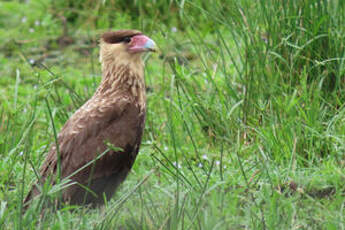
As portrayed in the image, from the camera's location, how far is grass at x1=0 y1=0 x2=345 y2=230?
2836 mm

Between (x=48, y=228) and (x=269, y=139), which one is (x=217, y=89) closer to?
(x=269, y=139)

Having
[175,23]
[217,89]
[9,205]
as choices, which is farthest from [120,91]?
[175,23]

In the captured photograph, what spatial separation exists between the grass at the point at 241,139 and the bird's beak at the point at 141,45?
214 mm

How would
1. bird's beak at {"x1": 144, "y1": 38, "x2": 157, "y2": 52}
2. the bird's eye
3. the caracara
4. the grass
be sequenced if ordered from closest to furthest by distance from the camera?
1. the grass
2. the caracara
3. bird's beak at {"x1": 144, "y1": 38, "x2": 157, "y2": 52}
4. the bird's eye

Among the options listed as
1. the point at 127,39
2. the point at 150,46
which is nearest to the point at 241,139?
the point at 150,46

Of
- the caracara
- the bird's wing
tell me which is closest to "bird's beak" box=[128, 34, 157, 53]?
the caracara

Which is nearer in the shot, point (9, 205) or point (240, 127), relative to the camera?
point (9, 205)

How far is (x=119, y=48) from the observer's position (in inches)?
148

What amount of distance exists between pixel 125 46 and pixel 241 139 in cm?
86

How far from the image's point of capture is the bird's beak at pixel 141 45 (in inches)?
144

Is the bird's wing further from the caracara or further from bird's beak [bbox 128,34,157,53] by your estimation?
bird's beak [bbox 128,34,157,53]

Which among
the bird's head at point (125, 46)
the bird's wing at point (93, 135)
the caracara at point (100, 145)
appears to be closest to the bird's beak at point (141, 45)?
the bird's head at point (125, 46)

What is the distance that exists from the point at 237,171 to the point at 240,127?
38cm

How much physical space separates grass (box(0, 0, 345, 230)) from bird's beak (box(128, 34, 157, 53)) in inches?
8.4
